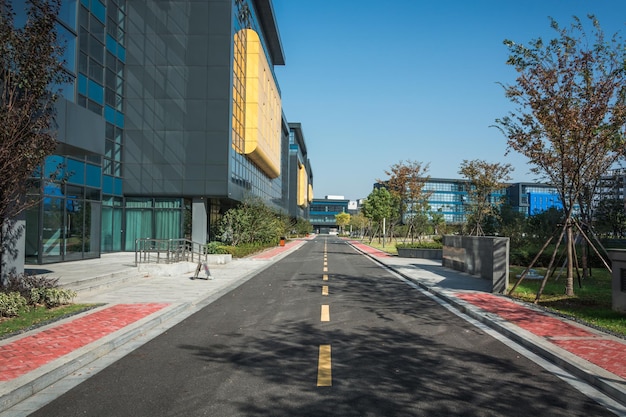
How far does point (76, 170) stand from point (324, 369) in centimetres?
2021

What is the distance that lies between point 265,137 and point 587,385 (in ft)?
139

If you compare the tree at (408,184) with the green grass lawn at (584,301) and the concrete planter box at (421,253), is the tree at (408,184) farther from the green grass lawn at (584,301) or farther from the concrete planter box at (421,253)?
the green grass lawn at (584,301)

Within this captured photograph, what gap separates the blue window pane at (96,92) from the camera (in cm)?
2445

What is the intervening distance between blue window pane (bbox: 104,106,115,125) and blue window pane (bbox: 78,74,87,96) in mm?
4181

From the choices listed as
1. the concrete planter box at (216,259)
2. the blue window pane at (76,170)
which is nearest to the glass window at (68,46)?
the blue window pane at (76,170)

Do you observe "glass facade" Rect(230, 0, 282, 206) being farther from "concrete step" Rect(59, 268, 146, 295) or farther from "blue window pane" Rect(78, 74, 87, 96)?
"concrete step" Rect(59, 268, 146, 295)

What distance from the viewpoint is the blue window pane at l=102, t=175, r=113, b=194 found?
28.4 meters

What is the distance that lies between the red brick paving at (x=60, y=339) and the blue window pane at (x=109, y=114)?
69.7ft

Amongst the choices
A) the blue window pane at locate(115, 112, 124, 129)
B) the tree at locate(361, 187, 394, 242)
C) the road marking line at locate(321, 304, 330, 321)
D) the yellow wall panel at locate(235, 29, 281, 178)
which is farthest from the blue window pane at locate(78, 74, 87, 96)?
the tree at locate(361, 187, 394, 242)

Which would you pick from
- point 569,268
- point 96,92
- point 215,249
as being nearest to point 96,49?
point 96,92

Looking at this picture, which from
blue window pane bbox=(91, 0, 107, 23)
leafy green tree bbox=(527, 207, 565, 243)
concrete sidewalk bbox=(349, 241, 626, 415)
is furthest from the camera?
leafy green tree bbox=(527, 207, 565, 243)

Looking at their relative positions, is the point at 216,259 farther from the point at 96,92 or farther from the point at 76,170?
the point at 96,92

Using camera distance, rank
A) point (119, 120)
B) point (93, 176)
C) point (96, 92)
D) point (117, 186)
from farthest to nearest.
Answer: point (117, 186) → point (119, 120) → point (96, 92) → point (93, 176)

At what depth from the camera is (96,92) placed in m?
25.2
